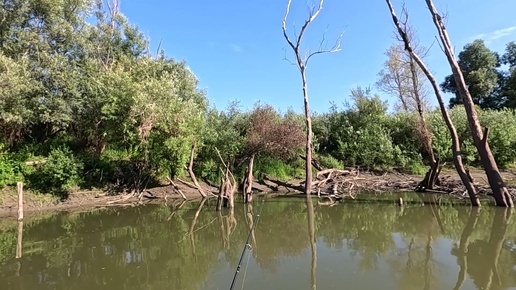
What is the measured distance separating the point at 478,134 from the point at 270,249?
29.4ft

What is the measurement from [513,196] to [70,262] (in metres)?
14.9

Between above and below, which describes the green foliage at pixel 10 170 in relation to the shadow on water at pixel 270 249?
above

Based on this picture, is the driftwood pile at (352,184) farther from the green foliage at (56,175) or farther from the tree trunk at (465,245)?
the green foliage at (56,175)

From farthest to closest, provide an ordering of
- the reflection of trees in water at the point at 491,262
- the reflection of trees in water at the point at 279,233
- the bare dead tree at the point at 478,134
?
the bare dead tree at the point at 478,134 → the reflection of trees in water at the point at 279,233 → the reflection of trees in water at the point at 491,262


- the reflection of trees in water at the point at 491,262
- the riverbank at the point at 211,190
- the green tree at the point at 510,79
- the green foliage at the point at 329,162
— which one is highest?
the green tree at the point at 510,79

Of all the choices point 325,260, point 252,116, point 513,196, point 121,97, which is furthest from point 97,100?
point 513,196

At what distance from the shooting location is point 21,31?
629 inches

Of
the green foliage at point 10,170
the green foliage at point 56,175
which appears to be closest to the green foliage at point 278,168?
the green foliage at point 56,175

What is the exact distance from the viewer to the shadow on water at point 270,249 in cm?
586

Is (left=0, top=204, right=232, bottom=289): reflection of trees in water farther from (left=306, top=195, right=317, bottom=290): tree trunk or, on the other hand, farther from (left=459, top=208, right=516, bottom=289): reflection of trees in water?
(left=459, top=208, right=516, bottom=289): reflection of trees in water

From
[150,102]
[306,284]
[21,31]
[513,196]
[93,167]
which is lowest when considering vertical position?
[306,284]

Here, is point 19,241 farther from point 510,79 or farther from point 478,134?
point 510,79

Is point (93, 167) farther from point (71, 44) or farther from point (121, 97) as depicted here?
point (71, 44)

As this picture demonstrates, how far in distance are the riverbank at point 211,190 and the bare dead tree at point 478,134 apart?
8.64 ft
